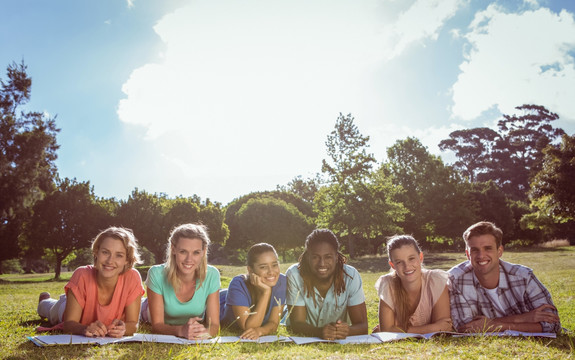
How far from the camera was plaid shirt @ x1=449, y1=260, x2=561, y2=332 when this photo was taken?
5320 mm

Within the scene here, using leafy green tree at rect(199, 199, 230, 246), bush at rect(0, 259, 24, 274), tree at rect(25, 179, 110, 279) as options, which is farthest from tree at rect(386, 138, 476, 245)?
bush at rect(0, 259, 24, 274)

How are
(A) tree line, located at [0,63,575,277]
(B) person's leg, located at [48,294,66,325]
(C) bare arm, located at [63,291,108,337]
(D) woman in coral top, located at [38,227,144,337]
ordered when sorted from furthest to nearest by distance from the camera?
(A) tree line, located at [0,63,575,277]
(B) person's leg, located at [48,294,66,325]
(D) woman in coral top, located at [38,227,144,337]
(C) bare arm, located at [63,291,108,337]

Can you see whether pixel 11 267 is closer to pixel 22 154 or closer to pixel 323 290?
pixel 22 154

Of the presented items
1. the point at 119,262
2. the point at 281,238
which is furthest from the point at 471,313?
the point at 281,238

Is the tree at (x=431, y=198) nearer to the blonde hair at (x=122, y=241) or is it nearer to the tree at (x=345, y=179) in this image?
the tree at (x=345, y=179)

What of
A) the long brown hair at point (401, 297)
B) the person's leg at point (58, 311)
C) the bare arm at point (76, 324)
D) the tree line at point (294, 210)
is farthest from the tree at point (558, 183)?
the person's leg at point (58, 311)

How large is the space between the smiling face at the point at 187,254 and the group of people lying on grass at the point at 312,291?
0.05ft

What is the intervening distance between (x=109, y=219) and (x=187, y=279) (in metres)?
32.7

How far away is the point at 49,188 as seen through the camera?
33.1 m

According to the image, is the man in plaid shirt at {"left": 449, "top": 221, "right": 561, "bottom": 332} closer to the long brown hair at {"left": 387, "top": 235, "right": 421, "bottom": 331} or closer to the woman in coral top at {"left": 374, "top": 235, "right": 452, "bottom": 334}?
the woman in coral top at {"left": 374, "top": 235, "right": 452, "bottom": 334}

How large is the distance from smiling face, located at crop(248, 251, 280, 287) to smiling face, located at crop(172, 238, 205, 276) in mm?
852

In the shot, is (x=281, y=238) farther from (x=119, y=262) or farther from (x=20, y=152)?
(x=119, y=262)

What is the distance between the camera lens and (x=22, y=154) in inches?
1139

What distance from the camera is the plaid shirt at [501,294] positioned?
5.32 metres
